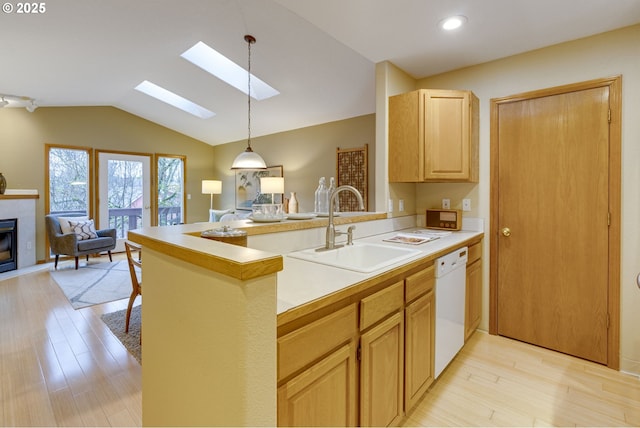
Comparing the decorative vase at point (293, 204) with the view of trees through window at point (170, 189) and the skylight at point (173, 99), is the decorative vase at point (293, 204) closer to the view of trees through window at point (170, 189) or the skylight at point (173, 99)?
the skylight at point (173, 99)

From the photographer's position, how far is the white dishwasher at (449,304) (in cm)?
177

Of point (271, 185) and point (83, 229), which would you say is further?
point (83, 229)

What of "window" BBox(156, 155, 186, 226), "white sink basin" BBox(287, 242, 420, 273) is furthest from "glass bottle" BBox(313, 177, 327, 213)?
"window" BBox(156, 155, 186, 226)

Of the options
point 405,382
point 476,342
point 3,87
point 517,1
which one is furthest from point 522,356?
point 3,87

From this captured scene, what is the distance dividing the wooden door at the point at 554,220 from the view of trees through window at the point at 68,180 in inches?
268

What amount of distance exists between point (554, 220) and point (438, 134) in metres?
1.08

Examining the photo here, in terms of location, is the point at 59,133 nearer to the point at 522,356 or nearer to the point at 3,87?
the point at 3,87

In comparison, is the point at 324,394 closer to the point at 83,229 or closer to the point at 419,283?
the point at 419,283

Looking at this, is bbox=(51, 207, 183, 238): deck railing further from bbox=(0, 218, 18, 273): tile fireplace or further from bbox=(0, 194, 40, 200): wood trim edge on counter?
bbox=(0, 218, 18, 273): tile fireplace

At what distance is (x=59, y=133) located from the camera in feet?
17.6

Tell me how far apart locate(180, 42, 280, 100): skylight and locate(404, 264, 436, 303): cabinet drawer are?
12.5 feet

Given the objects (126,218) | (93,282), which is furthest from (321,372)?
(126,218)

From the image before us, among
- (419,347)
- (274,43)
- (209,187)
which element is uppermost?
(274,43)

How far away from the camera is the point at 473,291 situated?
2371 mm
